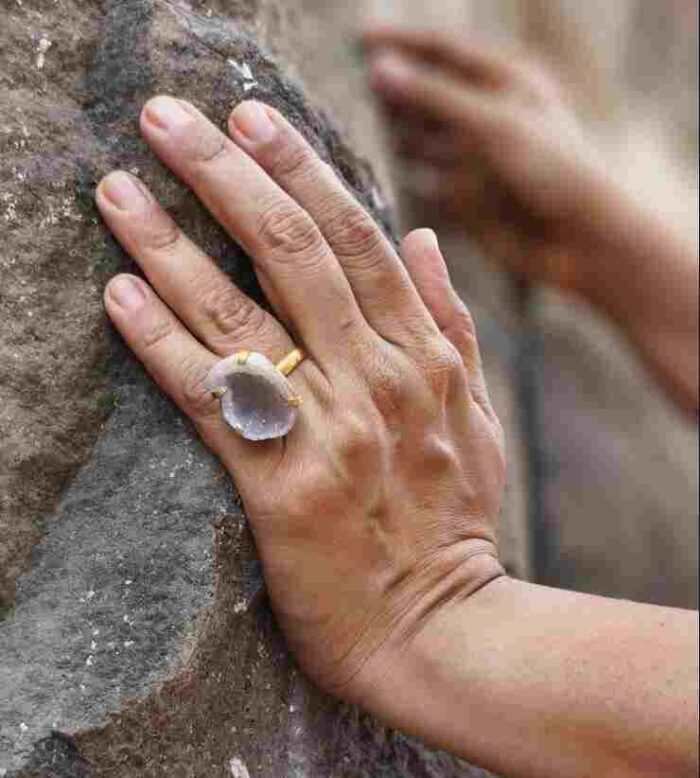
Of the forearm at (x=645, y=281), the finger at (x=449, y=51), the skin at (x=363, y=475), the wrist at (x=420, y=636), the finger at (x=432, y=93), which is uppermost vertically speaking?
the skin at (x=363, y=475)

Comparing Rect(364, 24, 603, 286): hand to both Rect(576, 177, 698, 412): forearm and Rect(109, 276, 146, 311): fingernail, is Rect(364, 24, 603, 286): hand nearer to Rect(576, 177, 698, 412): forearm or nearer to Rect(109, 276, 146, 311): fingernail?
Rect(576, 177, 698, 412): forearm

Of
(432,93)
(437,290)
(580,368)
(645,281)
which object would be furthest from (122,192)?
(580,368)

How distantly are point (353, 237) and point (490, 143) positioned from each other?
3.91ft

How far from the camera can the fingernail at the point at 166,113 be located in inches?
A: 36.8

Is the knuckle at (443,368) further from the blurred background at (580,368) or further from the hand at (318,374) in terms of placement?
the blurred background at (580,368)

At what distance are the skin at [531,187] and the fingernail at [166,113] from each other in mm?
1046

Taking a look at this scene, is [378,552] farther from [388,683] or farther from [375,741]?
[375,741]

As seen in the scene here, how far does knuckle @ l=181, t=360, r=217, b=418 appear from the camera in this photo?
89 centimetres

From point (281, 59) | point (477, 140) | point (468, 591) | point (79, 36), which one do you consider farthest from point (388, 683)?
point (477, 140)

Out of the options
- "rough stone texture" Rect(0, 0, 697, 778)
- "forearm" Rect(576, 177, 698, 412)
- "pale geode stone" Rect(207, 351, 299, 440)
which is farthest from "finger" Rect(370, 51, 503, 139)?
"pale geode stone" Rect(207, 351, 299, 440)

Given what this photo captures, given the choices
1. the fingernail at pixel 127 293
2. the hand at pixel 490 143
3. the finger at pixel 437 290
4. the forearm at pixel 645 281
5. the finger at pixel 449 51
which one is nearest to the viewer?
the fingernail at pixel 127 293

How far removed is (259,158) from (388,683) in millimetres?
413

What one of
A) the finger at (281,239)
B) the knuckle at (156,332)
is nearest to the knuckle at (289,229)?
the finger at (281,239)

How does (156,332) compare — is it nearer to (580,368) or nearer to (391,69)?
(391,69)
